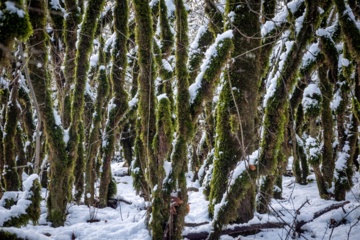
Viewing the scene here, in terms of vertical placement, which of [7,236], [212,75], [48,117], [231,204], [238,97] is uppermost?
[212,75]

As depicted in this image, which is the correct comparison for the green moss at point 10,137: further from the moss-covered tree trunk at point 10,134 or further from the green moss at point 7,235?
the green moss at point 7,235

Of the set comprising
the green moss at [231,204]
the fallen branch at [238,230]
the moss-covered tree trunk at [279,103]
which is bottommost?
the fallen branch at [238,230]

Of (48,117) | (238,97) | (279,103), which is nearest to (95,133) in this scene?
(48,117)

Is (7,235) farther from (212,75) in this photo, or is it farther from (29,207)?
(212,75)

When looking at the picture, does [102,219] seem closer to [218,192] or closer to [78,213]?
[78,213]

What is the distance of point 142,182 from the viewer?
6531 mm

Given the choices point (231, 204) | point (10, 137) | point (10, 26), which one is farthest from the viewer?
point (10, 137)

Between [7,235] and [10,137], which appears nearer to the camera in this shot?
[7,235]

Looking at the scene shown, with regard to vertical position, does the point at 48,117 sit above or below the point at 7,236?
above

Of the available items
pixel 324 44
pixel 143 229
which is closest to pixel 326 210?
pixel 143 229

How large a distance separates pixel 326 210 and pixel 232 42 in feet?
9.10

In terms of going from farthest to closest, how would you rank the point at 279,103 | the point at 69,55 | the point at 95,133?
the point at 95,133 < the point at 69,55 < the point at 279,103

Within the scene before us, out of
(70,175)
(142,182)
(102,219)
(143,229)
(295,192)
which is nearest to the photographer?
(143,229)

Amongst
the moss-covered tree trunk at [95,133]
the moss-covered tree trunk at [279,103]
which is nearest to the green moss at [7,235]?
the moss-covered tree trunk at [279,103]
